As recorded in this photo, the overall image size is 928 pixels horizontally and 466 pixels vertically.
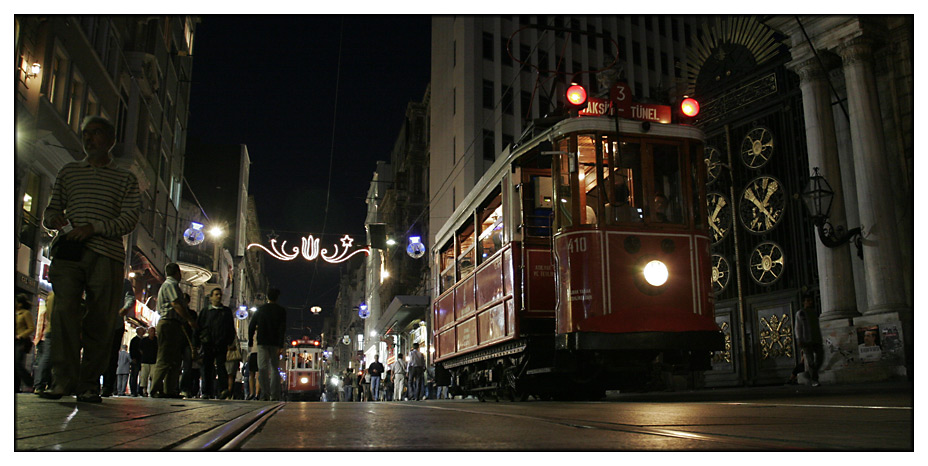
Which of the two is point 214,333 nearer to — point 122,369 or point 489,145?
point 122,369

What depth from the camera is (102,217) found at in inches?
174

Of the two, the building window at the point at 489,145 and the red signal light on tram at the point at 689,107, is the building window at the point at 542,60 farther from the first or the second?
the red signal light on tram at the point at 689,107

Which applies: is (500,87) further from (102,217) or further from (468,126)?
(102,217)

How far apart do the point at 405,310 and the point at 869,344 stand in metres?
22.1

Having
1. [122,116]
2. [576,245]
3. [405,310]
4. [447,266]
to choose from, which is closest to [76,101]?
[122,116]

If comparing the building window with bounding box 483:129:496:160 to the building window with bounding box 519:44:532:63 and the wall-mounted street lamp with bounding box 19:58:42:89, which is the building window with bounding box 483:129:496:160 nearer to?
the building window with bounding box 519:44:532:63

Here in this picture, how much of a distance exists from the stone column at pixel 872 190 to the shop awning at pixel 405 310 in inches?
Result: 798

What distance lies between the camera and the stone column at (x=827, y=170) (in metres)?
12.9

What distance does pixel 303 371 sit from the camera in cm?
3622

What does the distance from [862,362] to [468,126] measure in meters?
Result: 21.4

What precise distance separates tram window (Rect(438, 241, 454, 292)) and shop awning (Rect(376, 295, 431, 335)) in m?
16.5

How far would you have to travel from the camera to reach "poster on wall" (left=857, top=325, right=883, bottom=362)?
11781 millimetres
